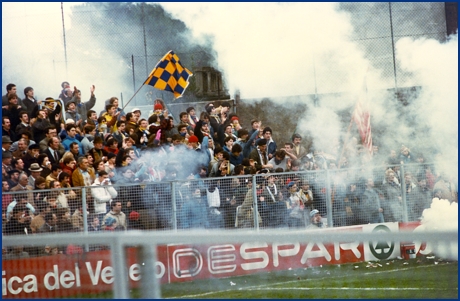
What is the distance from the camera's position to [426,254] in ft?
7.06

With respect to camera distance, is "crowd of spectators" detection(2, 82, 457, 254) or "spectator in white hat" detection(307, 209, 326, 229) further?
"spectator in white hat" detection(307, 209, 326, 229)

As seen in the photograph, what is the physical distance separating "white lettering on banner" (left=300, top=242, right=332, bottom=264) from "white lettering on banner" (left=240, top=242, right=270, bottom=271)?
4.2 inches

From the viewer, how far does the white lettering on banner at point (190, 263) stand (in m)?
2.29

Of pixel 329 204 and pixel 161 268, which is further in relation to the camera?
pixel 329 204

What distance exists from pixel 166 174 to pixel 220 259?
5474 mm

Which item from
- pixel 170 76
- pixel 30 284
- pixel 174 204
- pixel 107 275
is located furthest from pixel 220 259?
pixel 170 76

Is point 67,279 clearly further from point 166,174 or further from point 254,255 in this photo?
A: point 166,174

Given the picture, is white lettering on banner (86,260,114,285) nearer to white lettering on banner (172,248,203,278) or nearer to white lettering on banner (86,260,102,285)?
white lettering on banner (86,260,102,285)

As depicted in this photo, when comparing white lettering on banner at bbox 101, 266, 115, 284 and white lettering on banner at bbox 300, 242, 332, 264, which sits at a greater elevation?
white lettering on banner at bbox 300, 242, 332, 264

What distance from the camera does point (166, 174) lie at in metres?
7.77

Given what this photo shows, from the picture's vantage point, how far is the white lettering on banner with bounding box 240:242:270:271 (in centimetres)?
223

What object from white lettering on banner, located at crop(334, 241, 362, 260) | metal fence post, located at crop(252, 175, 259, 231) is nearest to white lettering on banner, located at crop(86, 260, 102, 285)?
white lettering on banner, located at crop(334, 241, 362, 260)

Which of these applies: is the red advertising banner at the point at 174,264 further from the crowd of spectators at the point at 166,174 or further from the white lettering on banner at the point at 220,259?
the crowd of spectators at the point at 166,174

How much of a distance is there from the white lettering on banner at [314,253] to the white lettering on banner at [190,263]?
0.30 m
